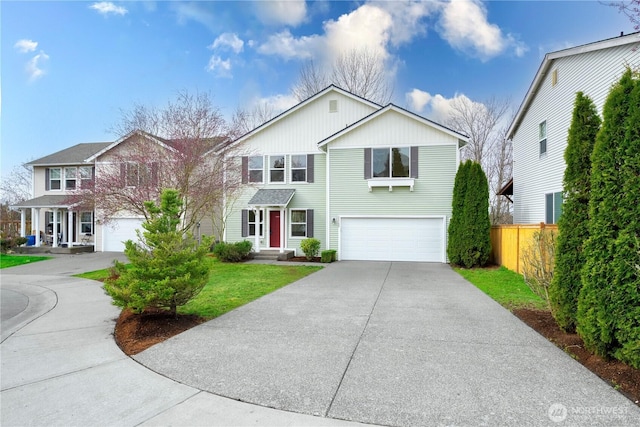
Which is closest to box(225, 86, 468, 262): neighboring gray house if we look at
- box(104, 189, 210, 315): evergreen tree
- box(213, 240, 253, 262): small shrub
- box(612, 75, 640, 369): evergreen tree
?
box(213, 240, 253, 262): small shrub

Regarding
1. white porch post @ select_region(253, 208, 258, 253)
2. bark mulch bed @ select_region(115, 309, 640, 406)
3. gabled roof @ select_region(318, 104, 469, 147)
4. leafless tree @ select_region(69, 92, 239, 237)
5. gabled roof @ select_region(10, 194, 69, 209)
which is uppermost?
gabled roof @ select_region(318, 104, 469, 147)

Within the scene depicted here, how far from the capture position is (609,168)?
389cm

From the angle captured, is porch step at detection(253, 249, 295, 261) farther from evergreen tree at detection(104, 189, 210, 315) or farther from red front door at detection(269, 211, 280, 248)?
evergreen tree at detection(104, 189, 210, 315)

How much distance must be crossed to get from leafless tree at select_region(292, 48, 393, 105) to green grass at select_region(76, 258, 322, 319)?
1669 centimetres

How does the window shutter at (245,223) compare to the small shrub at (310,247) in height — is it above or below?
above

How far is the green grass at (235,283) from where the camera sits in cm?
677

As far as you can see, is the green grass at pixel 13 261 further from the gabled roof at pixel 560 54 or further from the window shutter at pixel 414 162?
the gabled roof at pixel 560 54

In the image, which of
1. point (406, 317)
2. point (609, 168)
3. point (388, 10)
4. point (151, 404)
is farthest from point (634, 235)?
point (388, 10)

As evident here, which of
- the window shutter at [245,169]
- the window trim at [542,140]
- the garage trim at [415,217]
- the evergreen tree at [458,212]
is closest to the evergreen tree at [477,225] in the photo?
the evergreen tree at [458,212]

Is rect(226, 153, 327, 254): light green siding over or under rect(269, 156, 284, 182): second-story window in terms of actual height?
under

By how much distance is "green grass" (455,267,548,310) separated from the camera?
701 cm

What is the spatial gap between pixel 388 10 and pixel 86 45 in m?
12.2

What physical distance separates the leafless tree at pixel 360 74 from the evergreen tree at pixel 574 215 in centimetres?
2114

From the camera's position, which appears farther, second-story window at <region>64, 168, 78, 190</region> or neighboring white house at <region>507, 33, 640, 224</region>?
second-story window at <region>64, 168, 78, 190</region>
